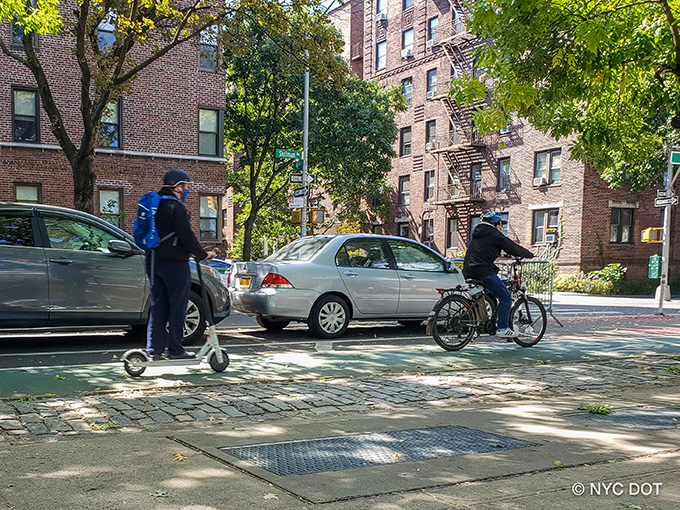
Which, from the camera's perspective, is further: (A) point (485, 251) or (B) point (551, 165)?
(B) point (551, 165)

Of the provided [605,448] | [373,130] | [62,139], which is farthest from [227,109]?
[605,448]

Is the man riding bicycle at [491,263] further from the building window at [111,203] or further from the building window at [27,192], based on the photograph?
the building window at [27,192]

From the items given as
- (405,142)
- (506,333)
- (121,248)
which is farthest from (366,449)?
(405,142)

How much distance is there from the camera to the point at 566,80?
361 inches

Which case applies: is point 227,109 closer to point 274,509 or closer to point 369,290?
point 369,290

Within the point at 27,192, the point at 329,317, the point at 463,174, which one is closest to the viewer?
the point at 329,317

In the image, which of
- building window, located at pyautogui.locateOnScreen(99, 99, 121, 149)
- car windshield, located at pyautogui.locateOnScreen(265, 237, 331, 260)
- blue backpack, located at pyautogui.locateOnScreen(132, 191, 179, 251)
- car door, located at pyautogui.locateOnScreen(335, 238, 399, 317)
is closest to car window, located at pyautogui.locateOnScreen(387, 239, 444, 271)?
car door, located at pyautogui.locateOnScreen(335, 238, 399, 317)

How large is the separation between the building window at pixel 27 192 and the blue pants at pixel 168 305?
2081 centimetres

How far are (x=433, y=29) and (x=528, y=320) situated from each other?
37.0m

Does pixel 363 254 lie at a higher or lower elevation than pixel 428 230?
lower

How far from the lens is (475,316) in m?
9.66

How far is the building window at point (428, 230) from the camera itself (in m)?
43.7

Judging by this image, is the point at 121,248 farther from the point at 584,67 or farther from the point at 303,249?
the point at 584,67

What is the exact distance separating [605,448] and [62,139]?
1356 centimetres
